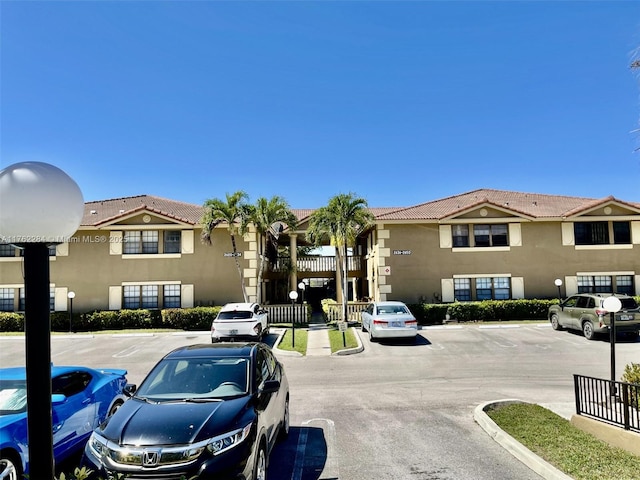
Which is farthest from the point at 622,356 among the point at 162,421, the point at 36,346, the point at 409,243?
the point at 36,346

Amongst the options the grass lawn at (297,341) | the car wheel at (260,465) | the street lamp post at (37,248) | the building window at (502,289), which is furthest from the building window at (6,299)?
the building window at (502,289)

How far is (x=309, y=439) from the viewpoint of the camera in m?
7.06

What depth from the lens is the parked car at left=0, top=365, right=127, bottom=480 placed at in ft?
15.6

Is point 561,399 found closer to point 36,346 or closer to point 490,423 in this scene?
point 490,423

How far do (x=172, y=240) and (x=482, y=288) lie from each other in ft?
57.0

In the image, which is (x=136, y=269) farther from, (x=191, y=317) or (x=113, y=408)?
(x=113, y=408)

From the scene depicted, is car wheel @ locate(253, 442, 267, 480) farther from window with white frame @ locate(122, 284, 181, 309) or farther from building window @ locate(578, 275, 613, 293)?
building window @ locate(578, 275, 613, 293)

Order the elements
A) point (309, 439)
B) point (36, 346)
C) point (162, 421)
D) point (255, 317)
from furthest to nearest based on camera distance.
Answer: point (255, 317), point (309, 439), point (162, 421), point (36, 346)

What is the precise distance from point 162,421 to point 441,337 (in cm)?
1531

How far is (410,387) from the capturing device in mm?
10812

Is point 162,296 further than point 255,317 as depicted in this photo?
Yes

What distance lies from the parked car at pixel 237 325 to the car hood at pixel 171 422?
1111 centimetres

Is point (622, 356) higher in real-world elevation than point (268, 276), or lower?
lower

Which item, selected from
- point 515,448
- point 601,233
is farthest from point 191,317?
point 601,233
